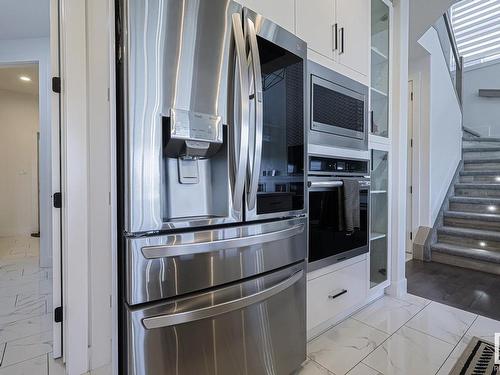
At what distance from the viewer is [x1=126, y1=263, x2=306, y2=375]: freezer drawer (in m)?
0.87

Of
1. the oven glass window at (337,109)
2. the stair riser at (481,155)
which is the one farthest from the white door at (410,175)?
the oven glass window at (337,109)

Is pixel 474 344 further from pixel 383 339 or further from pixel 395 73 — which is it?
pixel 395 73

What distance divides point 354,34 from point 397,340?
2023 mm

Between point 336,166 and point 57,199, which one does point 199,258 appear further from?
point 336,166

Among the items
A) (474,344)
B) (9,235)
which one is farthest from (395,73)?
(9,235)

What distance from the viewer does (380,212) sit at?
7.58 ft

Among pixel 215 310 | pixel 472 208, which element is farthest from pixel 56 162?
pixel 472 208

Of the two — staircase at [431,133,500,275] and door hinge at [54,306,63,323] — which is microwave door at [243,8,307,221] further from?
staircase at [431,133,500,275]

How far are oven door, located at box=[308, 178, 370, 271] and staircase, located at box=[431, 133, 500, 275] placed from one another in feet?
7.24

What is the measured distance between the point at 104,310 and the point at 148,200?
3.02 feet

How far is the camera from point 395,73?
2.30 meters

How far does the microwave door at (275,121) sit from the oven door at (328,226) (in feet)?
0.67

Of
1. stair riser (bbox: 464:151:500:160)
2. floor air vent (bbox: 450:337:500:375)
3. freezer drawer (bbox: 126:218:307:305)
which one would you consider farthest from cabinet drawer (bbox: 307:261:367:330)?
stair riser (bbox: 464:151:500:160)

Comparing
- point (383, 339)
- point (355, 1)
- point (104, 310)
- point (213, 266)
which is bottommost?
point (383, 339)
